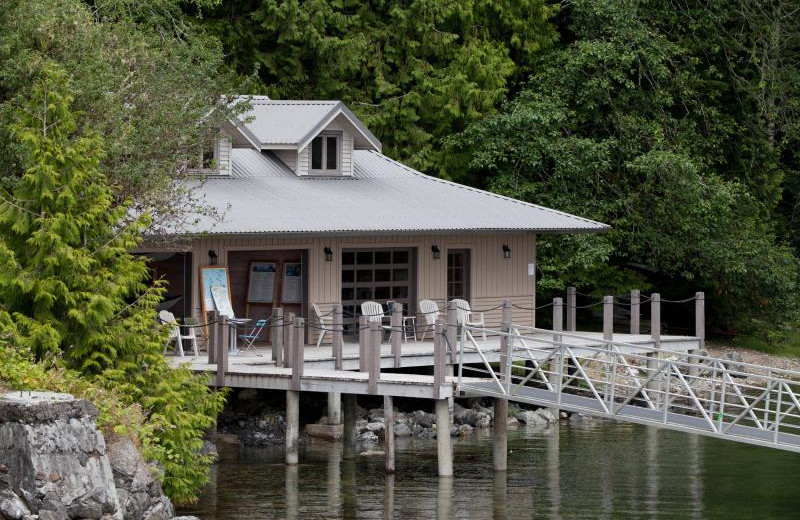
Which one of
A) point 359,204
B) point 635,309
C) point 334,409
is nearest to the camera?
point 334,409

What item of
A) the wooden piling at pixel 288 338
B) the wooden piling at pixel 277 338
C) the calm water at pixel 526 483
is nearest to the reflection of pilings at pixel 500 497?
the calm water at pixel 526 483

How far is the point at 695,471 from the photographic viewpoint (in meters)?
23.4

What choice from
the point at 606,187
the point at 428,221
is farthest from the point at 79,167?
the point at 606,187

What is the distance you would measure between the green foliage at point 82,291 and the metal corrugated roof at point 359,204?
528 centimetres

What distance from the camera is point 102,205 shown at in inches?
759

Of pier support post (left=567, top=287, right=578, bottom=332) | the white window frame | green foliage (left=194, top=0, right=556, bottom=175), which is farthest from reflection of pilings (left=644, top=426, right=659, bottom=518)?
green foliage (left=194, top=0, right=556, bottom=175)

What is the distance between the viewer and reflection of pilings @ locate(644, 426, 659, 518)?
67.2 feet

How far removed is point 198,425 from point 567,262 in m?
16.9

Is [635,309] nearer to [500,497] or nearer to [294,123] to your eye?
[294,123]

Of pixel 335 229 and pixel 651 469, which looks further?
pixel 335 229

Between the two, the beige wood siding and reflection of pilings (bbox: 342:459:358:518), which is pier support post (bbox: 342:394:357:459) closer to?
reflection of pilings (bbox: 342:459:358:518)

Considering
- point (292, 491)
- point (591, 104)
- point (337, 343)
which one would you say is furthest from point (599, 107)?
point (292, 491)

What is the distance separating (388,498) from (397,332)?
14.5 feet

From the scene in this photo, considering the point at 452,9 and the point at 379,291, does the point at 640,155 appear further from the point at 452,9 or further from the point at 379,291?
the point at 379,291
